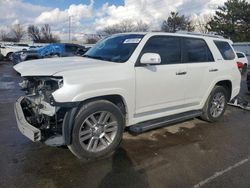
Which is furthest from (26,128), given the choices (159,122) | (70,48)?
(70,48)

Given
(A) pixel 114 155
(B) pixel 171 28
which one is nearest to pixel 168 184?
(A) pixel 114 155

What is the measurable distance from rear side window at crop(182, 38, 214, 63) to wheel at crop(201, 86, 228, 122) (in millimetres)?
806

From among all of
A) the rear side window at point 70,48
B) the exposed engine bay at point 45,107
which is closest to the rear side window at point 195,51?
the exposed engine bay at point 45,107

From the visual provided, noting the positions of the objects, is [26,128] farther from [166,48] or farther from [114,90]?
[166,48]

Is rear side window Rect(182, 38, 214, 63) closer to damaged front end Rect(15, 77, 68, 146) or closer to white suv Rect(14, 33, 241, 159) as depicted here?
white suv Rect(14, 33, 241, 159)

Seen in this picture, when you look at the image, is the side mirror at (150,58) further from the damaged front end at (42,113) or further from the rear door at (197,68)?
the damaged front end at (42,113)

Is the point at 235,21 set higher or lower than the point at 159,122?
higher

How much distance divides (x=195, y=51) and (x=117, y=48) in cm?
174

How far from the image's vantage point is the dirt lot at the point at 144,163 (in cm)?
364

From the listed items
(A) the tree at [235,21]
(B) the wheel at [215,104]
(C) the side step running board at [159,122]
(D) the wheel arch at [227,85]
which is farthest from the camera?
(A) the tree at [235,21]

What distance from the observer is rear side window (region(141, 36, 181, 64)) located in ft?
16.0

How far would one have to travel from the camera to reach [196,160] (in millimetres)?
4348

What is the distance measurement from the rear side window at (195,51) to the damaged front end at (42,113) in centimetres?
268

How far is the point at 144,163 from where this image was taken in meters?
4.16
